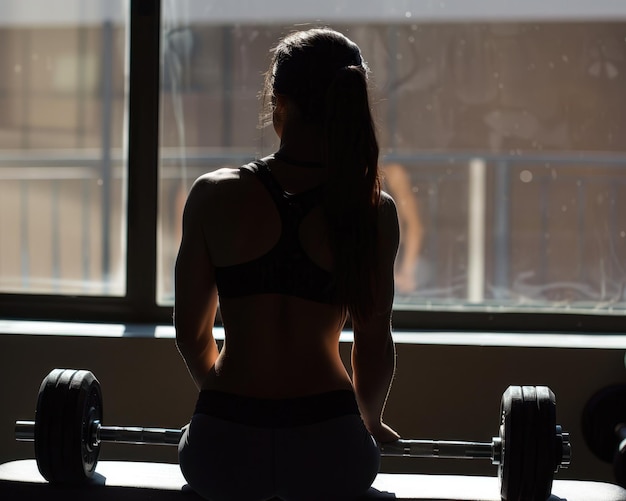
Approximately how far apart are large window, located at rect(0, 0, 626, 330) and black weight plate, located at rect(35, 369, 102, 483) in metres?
0.91

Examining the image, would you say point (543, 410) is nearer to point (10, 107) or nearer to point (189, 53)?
point (189, 53)

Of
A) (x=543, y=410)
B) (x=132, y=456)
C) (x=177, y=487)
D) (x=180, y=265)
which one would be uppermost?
(x=180, y=265)

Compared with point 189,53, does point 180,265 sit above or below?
below

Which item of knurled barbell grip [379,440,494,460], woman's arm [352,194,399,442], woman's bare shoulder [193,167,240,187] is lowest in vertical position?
knurled barbell grip [379,440,494,460]

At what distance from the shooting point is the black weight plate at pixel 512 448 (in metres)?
1.53

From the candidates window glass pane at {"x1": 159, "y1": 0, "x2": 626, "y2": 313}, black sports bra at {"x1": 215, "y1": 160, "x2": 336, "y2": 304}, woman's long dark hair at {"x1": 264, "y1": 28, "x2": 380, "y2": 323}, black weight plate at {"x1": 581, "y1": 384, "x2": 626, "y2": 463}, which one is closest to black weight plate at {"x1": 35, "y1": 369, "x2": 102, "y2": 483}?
black sports bra at {"x1": 215, "y1": 160, "x2": 336, "y2": 304}

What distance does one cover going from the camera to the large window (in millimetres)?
2475

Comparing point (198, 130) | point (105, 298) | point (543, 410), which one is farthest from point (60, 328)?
point (543, 410)

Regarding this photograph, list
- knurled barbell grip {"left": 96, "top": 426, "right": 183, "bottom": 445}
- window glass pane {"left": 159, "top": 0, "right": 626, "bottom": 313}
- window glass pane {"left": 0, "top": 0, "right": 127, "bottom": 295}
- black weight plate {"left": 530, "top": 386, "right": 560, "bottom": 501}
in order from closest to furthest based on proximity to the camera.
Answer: black weight plate {"left": 530, "top": 386, "right": 560, "bottom": 501}
knurled barbell grip {"left": 96, "top": 426, "right": 183, "bottom": 445}
window glass pane {"left": 159, "top": 0, "right": 626, "bottom": 313}
window glass pane {"left": 0, "top": 0, "right": 127, "bottom": 295}

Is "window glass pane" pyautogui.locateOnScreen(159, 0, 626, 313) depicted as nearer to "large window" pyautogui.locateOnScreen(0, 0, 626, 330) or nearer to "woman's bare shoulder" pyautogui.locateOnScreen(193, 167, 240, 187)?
"large window" pyautogui.locateOnScreen(0, 0, 626, 330)

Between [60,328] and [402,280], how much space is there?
92 cm

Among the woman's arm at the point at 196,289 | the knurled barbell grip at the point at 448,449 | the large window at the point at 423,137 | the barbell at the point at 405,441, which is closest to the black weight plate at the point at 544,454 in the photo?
the barbell at the point at 405,441

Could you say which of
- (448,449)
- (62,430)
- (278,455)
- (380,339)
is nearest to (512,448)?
(448,449)

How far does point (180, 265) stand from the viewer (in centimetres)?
142
